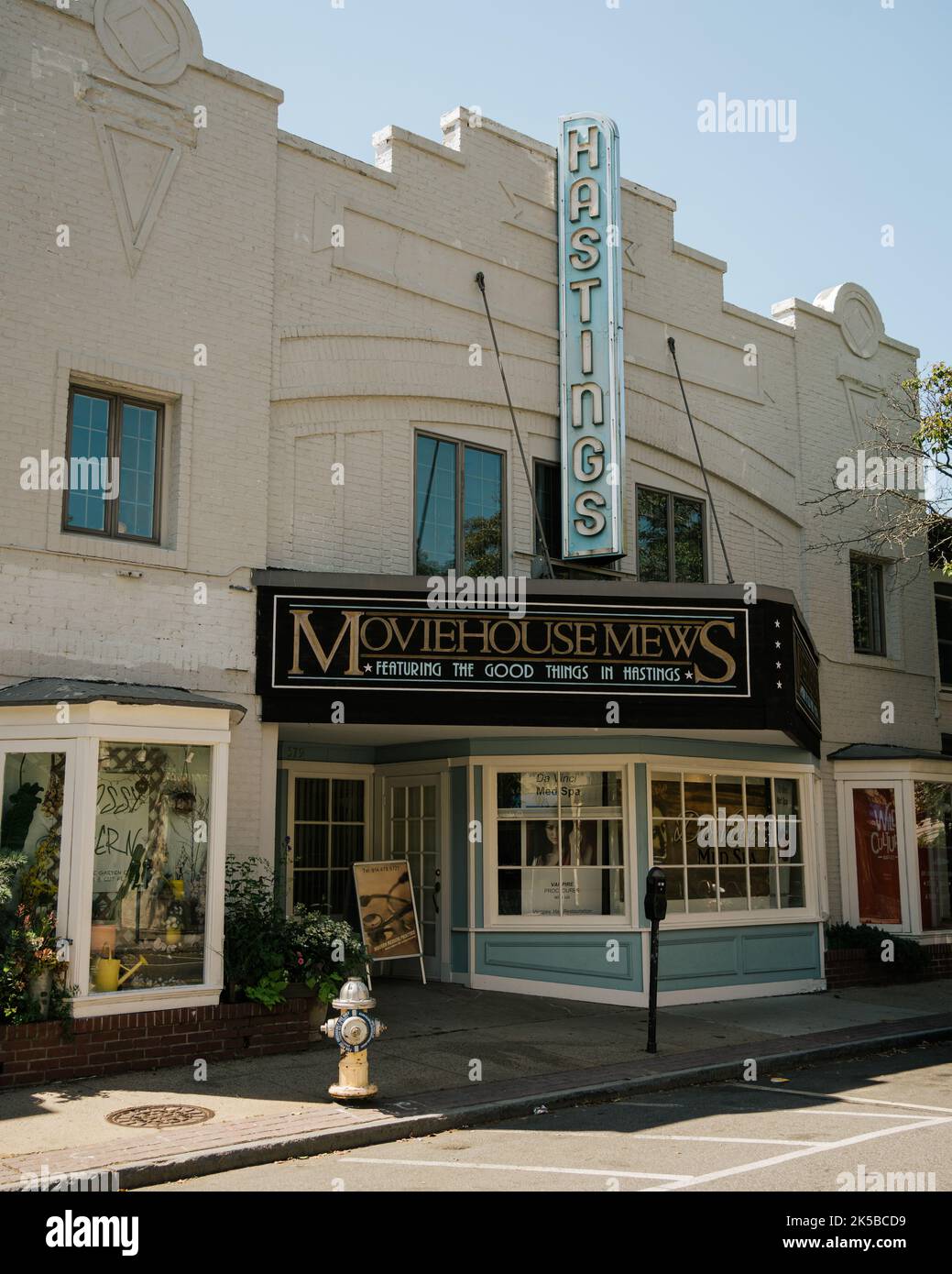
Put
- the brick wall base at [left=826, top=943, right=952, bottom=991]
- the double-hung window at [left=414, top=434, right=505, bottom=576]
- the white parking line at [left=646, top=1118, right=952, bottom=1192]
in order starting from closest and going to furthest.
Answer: the white parking line at [left=646, top=1118, right=952, bottom=1192]
the double-hung window at [left=414, top=434, right=505, bottom=576]
the brick wall base at [left=826, top=943, right=952, bottom=991]

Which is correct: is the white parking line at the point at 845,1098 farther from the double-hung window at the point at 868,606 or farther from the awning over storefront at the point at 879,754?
the double-hung window at the point at 868,606

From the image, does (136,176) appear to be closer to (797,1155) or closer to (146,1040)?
(146,1040)

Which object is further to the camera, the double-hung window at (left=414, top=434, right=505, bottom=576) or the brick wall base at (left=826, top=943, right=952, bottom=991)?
the brick wall base at (left=826, top=943, right=952, bottom=991)

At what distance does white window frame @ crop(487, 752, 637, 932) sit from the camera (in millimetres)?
14000

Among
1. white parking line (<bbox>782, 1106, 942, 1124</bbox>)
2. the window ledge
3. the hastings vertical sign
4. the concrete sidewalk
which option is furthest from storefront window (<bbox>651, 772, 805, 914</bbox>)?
the window ledge

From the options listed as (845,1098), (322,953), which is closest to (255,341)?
(322,953)

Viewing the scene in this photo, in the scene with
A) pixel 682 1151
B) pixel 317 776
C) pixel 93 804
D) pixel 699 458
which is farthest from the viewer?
pixel 699 458

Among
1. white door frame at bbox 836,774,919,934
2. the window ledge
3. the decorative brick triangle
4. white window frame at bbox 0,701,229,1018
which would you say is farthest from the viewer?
white door frame at bbox 836,774,919,934

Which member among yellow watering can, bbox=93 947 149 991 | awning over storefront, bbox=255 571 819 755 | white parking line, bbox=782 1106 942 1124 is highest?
awning over storefront, bbox=255 571 819 755

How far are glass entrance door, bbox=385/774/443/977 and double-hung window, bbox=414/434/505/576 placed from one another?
270cm

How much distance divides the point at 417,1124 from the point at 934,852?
1180 cm

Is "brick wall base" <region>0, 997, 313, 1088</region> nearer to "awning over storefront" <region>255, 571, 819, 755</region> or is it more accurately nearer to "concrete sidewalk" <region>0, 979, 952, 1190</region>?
"concrete sidewalk" <region>0, 979, 952, 1190</region>

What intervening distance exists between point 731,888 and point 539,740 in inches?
124

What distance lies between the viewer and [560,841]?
47.1 feet
